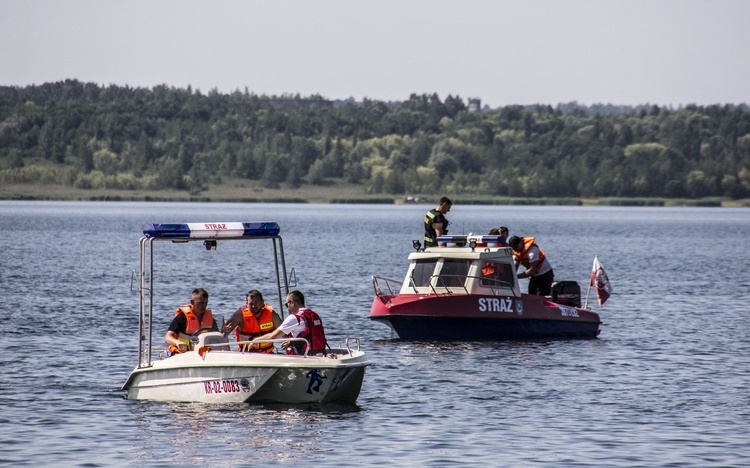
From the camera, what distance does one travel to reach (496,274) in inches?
1282

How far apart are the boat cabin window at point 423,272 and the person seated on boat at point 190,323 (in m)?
10.6

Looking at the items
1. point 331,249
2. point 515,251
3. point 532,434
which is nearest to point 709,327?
point 515,251

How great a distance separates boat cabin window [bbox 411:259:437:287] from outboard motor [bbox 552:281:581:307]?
3.60 m

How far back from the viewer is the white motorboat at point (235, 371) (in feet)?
70.8

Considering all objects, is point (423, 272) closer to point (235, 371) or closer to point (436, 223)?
point (436, 223)

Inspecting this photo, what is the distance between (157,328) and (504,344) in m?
9.98

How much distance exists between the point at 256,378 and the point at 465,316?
36.0 feet

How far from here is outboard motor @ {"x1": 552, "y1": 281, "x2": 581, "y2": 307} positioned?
34062 mm

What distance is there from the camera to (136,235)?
109 metres

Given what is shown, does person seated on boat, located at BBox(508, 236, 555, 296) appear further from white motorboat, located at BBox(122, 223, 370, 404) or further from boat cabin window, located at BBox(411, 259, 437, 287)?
white motorboat, located at BBox(122, 223, 370, 404)

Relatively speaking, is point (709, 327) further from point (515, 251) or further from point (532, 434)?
point (532, 434)

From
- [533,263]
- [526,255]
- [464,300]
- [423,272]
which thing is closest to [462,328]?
[464,300]

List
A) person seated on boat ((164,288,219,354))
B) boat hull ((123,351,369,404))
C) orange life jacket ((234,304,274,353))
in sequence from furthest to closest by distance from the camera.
Answer: orange life jacket ((234,304,274,353))
person seated on boat ((164,288,219,354))
boat hull ((123,351,369,404))

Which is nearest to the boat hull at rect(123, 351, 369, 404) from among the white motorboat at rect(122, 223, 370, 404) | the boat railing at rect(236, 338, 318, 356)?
the white motorboat at rect(122, 223, 370, 404)
